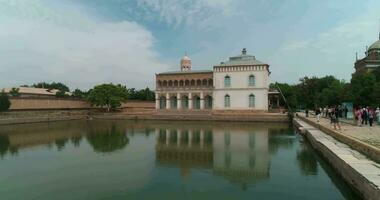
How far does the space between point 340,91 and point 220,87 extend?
17.8 m

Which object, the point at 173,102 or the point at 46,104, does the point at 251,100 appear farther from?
the point at 46,104

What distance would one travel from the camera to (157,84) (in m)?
51.0

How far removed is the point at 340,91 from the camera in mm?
31969

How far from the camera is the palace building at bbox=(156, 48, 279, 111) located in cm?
4519

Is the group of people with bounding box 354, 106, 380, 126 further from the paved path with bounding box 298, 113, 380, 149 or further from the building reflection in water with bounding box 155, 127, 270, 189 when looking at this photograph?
the building reflection in water with bounding box 155, 127, 270, 189

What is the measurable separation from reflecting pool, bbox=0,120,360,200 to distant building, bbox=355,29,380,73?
34187 millimetres

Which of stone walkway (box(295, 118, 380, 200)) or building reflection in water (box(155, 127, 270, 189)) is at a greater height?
stone walkway (box(295, 118, 380, 200))

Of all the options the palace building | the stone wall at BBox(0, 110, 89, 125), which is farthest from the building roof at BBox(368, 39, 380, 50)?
the stone wall at BBox(0, 110, 89, 125)

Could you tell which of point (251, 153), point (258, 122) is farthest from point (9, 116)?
point (251, 153)

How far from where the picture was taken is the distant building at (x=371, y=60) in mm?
47312

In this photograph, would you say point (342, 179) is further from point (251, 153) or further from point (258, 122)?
point (258, 122)

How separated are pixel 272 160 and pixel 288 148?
12.0 feet

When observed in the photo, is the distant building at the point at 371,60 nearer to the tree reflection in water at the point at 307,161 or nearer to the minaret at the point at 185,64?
the minaret at the point at 185,64

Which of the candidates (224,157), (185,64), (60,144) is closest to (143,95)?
(185,64)
